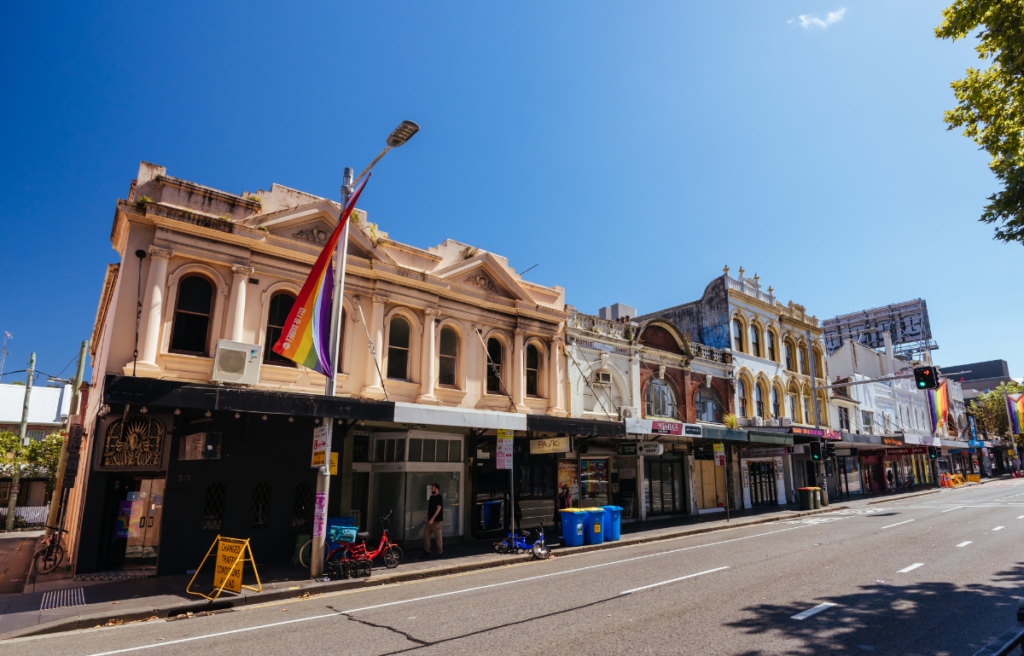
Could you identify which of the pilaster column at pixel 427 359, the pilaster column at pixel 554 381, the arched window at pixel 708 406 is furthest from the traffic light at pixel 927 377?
the pilaster column at pixel 427 359

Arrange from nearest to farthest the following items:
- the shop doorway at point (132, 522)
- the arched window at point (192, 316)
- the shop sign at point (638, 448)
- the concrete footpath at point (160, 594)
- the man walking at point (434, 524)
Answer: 1. the concrete footpath at point (160, 594)
2. the shop doorway at point (132, 522)
3. the arched window at point (192, 316)
4. the man walking at point (434, 524)
5. the shop sign at point (638, 448)

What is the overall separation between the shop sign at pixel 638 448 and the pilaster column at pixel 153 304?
1591 centimetres

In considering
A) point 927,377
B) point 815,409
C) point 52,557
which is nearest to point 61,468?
point 52,557

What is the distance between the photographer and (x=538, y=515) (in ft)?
68.2

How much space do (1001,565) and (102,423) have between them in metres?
19.0

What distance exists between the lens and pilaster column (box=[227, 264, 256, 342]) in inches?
571

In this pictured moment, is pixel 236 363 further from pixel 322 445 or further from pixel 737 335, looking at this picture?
pixel 737 335

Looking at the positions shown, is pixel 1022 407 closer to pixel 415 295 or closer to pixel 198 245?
pixel 415 295

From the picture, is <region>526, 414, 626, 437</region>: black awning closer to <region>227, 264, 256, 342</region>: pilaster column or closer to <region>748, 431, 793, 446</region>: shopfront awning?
<region>227, 264, 256, 342</region>: pilaster column

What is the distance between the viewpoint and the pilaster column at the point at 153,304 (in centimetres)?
1323

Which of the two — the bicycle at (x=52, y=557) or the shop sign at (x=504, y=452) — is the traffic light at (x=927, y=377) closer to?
the shop sign at (x=504, y=452)

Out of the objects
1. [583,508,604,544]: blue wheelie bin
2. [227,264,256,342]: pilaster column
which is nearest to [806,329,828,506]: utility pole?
[583,508,604,544]: blue wheelie bin

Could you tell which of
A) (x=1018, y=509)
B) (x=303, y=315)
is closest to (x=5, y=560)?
(x=303, y=315)

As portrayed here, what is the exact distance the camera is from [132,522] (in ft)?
46.0
